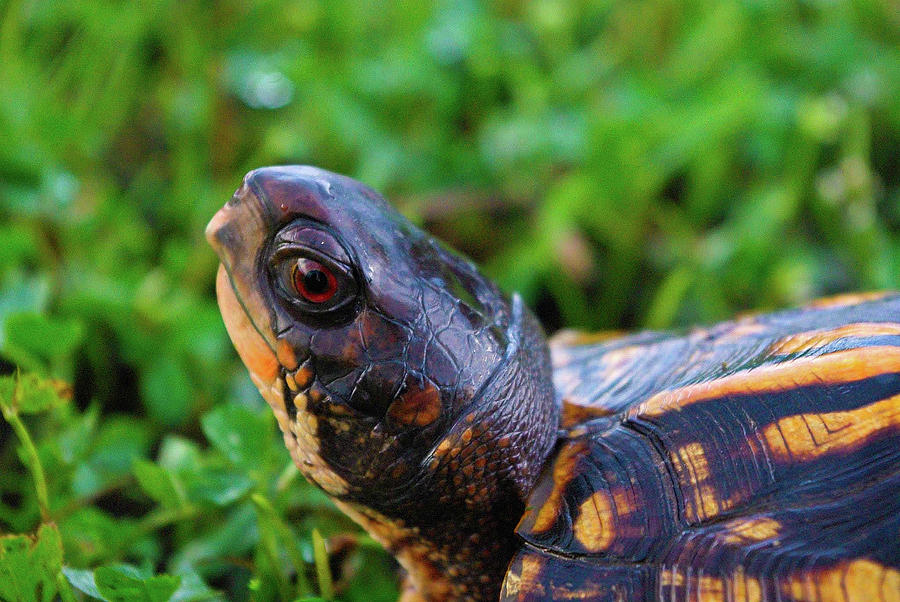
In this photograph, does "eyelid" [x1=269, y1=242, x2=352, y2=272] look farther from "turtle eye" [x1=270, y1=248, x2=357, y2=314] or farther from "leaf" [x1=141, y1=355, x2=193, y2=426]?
"leaf" [x1=141, y1=355, x2=193, y2=426]

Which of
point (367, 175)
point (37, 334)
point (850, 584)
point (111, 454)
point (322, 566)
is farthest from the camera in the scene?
point (367, 175)

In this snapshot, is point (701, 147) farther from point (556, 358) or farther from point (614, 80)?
point (556, 358)

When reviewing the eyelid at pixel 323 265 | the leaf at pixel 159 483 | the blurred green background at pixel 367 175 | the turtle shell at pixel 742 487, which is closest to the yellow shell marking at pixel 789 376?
the turtle shell at pixel 742 487

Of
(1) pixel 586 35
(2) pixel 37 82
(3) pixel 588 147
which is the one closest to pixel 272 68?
(2) pixel 37 82

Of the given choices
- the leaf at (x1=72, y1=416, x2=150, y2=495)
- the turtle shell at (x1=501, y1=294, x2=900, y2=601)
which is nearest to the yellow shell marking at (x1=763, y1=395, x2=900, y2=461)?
the turtle shell at (x1=501, y1=294, x2=900, y2=601)

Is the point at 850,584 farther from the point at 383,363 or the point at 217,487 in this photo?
the point at 217,487

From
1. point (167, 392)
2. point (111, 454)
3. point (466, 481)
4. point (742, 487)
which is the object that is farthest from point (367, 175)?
point (742, 487)
